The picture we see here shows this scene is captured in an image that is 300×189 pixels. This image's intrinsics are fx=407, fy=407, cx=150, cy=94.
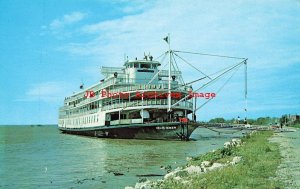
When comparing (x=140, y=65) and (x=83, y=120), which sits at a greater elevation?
(x=140, y=65)

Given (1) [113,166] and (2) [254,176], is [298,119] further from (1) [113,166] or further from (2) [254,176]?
(2) [254,176]

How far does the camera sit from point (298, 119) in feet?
342

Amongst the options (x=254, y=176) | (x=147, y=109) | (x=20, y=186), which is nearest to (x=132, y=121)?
(x=147, y=109)

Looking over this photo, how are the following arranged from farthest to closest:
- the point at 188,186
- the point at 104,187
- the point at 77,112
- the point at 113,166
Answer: the point at 77,112, the point at 113,166, the point at 104,187, the point at 188,186

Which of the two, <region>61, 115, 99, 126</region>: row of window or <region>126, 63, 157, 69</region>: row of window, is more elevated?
<region>126, 63, 157, 69</region>: row of window

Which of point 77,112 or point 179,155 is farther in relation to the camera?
point 77,112

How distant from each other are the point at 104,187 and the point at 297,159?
7755mm

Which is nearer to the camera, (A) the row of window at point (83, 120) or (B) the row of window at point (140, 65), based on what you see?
(B) the row of window at point (140, 65)

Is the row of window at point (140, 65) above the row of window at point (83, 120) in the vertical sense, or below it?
above

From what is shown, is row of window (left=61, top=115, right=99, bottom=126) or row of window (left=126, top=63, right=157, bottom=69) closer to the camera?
row of window (left=126, top=63, right=157, bottom=69)

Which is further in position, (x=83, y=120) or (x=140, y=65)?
(x=83, y=120)

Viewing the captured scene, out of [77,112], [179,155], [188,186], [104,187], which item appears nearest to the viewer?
[188,186]

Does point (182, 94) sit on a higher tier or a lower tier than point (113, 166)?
higher

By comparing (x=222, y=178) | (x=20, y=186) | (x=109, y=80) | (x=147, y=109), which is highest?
(x=109, y=80)
